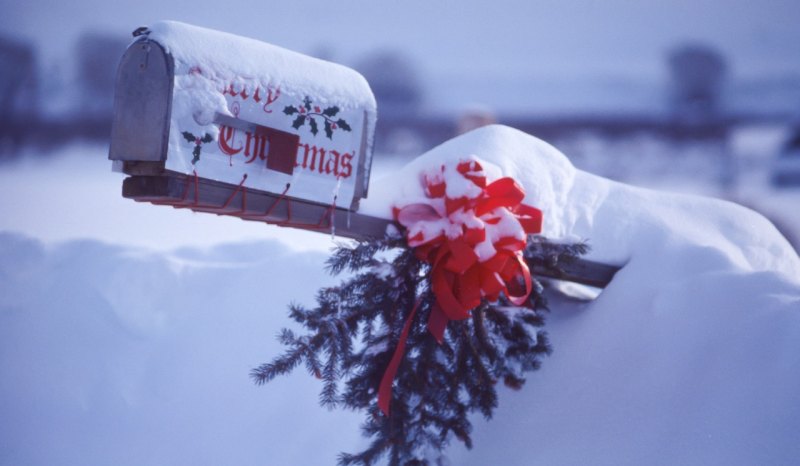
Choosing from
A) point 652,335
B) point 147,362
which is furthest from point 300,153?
point 147,362

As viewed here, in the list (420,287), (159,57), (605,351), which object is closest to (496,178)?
(420,287)

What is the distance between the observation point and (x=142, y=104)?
4.56 feet

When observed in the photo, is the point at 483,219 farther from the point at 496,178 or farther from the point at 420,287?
the point at 420,287

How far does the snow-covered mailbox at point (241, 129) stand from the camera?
1.37 m

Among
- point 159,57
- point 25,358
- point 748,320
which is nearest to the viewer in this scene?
point 159,57

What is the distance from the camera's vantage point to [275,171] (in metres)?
1.53

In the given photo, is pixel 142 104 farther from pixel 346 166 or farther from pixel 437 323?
pixel 437 323

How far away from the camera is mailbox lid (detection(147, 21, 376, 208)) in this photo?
138 centimetres

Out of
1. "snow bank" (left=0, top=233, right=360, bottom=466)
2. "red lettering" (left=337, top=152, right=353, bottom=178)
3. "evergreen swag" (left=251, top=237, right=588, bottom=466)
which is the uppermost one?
"red lettering" (left=337, top=152, right=353, bottom=178)

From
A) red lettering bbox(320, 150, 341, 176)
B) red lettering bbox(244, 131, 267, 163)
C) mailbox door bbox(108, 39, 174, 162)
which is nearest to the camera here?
mailbox door bbox(108, 39, 174, 162)

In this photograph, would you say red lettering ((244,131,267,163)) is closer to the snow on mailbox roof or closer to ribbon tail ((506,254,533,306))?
the snow on mailbox roof

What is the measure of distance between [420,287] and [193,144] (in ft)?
2.18

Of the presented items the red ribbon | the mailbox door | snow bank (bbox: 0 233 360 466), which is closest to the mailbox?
the mailbox door

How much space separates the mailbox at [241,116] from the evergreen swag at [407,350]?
211 mm
